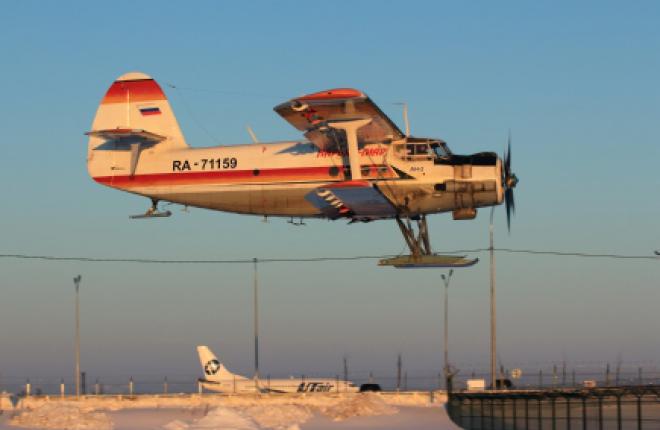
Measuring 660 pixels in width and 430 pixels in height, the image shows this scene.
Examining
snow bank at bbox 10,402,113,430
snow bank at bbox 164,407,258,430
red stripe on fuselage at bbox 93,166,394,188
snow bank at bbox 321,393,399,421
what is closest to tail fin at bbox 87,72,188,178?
red stripe on fuselage at bbox 93,166,394,188

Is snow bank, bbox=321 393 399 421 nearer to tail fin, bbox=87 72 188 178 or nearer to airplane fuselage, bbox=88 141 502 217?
airplane fuselage, bbox=88 141 502 217

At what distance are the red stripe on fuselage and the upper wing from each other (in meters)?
1.52

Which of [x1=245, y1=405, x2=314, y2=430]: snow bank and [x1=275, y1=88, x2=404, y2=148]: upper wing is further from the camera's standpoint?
[x1=245, y1=405, x2=314, y2=430]: snow bank

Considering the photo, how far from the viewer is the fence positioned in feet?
180

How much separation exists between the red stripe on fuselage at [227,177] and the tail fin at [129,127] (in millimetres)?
462

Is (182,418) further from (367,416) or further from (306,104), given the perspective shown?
(306,104)

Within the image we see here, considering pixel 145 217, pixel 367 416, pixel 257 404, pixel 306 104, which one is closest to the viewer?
pixel 306 104

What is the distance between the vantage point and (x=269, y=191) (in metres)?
56.7

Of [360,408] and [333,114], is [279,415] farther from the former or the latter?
[333,114]

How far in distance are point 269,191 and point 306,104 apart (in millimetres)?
6436

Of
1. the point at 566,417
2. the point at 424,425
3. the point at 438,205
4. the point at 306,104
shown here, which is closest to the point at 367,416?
the point at 424,425

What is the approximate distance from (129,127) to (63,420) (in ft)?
51.9

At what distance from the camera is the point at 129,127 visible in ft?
207

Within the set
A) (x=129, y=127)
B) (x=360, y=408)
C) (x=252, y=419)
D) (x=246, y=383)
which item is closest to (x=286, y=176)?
(x=129, y=127)
